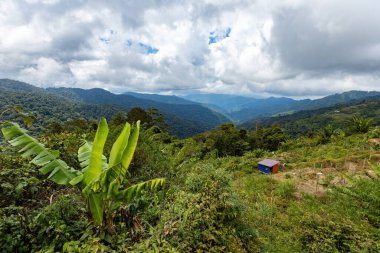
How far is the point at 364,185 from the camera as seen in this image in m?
5.25

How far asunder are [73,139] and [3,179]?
2087mm

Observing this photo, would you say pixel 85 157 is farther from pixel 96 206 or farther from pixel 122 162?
pixel 96 206

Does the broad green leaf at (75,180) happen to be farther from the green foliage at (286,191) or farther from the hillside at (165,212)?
the green foliage at (286,191)

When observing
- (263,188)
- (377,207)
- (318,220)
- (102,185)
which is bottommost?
(263,188)

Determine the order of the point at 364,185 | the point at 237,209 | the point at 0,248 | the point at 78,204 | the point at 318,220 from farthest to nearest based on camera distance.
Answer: the point at 318,220
the point at 364,185
the point at 237,209
the point at 78,204
the point at 0,248

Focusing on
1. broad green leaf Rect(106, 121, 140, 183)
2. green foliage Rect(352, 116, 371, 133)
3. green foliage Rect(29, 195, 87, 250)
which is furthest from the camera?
green foliage Rect(352, 116, 371, 133)

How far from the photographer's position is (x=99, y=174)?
318 cm

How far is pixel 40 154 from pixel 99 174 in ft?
3.48

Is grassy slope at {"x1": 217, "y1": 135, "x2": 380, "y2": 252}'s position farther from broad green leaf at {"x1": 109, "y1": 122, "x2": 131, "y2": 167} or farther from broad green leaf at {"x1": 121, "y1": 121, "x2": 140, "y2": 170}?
broad green leaf at {"x1": 109, "y1": 122, "x2": 131, "y2": 167}

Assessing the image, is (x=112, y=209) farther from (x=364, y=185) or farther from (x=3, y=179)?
(x=364, y=185)

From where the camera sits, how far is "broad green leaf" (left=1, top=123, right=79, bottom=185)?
11.2 feet

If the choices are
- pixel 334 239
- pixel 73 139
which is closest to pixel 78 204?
pixel 73 139

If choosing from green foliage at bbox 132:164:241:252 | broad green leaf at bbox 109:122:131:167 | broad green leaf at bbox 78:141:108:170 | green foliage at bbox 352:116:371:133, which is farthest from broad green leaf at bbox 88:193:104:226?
green foliage at bbox 352:116:371:133

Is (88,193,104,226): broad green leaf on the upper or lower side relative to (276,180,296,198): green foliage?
upper
